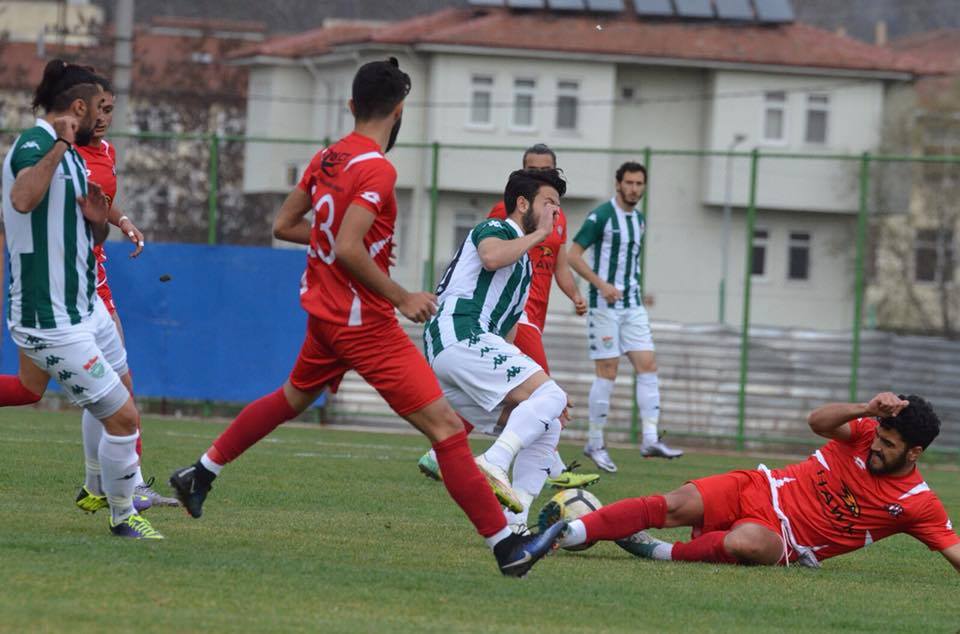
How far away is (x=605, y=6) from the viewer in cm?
4375

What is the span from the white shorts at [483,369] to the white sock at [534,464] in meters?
0.27

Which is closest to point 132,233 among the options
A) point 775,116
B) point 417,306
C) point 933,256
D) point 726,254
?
point 417,306

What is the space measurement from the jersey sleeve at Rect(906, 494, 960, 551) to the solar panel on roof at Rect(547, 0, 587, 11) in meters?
36.8

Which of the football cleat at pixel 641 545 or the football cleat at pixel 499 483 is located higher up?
the football cleat at pixel 499 483

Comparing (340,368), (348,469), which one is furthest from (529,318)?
(340,368)

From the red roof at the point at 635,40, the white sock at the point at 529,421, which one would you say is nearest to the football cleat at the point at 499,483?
the white sock at the point at 529,421

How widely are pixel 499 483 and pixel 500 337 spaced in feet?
3.37

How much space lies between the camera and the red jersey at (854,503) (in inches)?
286

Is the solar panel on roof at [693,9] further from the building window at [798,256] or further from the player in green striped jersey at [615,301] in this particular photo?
the player in green striped jersey at [615,301]

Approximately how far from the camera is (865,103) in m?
45.7

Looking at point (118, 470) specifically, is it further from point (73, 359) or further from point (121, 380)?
point (73, 359)

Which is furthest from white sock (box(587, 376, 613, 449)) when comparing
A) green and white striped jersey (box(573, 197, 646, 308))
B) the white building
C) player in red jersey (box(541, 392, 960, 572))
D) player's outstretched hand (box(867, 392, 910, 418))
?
the white building

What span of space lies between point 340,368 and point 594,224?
6.70 meters

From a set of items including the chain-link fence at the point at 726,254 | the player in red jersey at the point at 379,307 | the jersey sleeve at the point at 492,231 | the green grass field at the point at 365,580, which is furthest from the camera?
the chain-link fence at the point at 726,254
